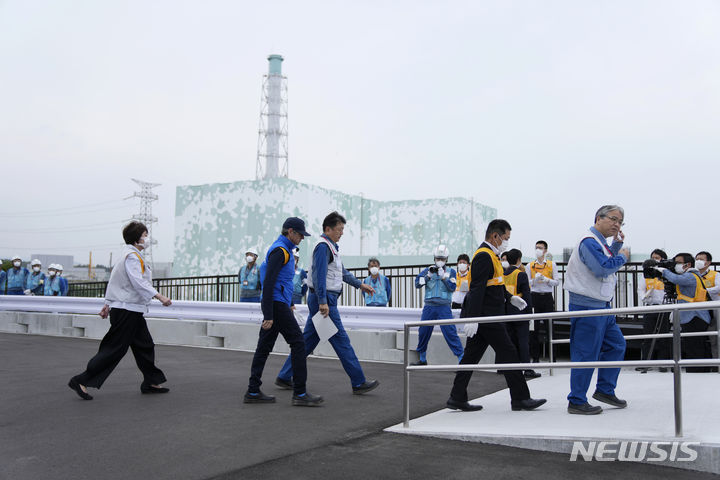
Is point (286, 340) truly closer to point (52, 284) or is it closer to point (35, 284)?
point (52, 284)

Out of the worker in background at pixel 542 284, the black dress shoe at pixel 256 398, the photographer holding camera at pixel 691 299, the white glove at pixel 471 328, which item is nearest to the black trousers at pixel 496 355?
the white glove at pixel 471 328

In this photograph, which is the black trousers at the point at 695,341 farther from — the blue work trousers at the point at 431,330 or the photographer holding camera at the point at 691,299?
the blue work trousers at the point at 431,330

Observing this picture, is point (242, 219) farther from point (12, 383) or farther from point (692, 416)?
point (692, 416)

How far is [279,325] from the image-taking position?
6336mm

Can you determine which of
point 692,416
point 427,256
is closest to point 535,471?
point 692,416

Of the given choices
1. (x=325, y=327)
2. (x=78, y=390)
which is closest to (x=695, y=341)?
(x=325, y=327)

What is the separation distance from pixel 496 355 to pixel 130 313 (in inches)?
155

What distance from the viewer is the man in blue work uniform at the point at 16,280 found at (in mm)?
17594

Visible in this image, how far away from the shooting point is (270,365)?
9562 mm

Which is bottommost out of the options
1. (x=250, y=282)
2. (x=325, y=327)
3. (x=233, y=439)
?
(x=233, y=439)

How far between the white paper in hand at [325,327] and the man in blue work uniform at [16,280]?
46.8ft

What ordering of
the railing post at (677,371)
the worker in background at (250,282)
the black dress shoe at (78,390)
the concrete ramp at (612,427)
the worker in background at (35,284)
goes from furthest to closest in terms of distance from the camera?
the worker in background at (35,284) → the worker in background at (250,282) → the black dress shoe at (78,390) → the railing post at (677,371) → the concrete ramp at (612,427)

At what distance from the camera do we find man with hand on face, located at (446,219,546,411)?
5.74 m

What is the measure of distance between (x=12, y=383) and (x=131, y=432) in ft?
11.3
